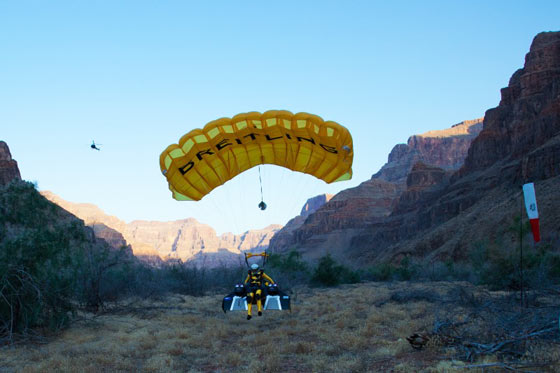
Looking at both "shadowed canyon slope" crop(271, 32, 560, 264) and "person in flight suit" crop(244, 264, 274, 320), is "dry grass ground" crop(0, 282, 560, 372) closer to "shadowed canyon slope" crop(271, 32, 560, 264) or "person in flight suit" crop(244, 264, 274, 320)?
"person in flight suit" crop(244, 264, 274, 320)

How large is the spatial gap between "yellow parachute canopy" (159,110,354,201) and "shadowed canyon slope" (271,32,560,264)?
32.3m

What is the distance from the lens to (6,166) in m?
56.8

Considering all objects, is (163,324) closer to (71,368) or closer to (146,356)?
(146,356)

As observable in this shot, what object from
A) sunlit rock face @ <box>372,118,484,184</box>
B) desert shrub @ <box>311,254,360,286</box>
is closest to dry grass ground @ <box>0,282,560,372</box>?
desert shrub @ <box>311,254,360,286</box>

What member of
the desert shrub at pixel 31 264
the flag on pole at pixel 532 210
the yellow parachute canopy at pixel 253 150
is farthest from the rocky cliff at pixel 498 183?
the desert shrub at pixel 31 264

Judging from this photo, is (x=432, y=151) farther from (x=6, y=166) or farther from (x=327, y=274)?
(x=327, y=274)

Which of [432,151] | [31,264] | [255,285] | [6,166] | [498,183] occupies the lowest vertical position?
[255,285]

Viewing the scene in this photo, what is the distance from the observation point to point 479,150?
7500cm

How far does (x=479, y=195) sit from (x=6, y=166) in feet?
199

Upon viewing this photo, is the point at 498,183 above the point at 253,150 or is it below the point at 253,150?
above

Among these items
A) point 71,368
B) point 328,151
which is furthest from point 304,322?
point 71,368

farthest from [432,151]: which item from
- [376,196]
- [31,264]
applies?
[31,264]

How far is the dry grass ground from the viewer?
6.71 m

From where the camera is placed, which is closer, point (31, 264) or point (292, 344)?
point (292, 344)
